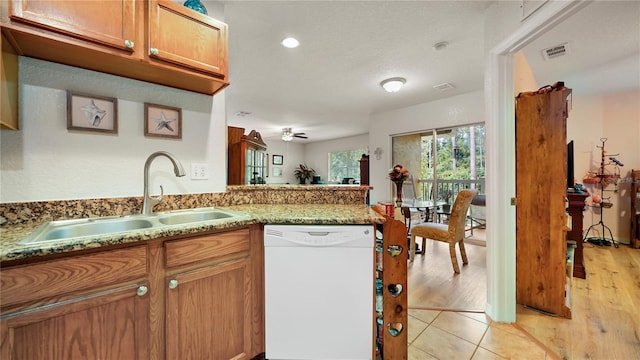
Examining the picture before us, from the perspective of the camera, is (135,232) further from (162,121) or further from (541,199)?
(541,199)

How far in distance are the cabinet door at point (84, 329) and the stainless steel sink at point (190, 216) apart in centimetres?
51

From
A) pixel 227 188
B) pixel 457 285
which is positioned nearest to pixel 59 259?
pixel 227 188

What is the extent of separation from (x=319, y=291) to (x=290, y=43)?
2.22 meters

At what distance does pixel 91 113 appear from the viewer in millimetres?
1360

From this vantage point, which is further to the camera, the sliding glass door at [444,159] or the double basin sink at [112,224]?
the sliding glass door at [444,159]

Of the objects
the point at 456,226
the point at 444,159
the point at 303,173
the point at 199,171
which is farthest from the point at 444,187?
the point at 303,173

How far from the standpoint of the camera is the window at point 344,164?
7.82 m

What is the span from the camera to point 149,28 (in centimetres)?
125

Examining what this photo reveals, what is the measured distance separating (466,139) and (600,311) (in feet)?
9.35

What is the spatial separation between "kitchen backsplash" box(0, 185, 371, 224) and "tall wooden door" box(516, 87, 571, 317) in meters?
1.31

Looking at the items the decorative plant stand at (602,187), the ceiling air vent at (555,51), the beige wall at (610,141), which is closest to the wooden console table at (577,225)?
the ceiling air vent at (555,51)

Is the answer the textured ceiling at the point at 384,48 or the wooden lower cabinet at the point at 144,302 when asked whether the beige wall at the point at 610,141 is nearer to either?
the textured ceiling at the point at 384,48

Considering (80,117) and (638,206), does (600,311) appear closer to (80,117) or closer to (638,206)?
(638,206)

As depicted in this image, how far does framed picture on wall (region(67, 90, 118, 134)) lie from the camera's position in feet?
4.30
